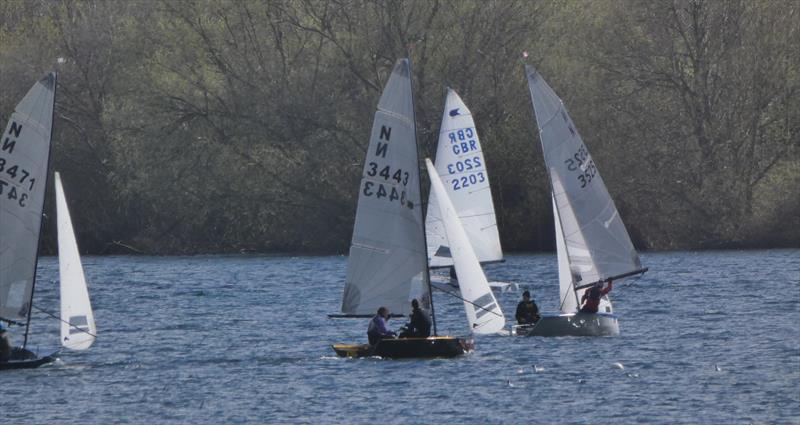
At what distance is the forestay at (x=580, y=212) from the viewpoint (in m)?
33.0

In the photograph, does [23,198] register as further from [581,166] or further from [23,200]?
[581,166]

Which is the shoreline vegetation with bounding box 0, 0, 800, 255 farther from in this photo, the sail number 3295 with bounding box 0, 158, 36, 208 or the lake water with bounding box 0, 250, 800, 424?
the sail number 3295 with bounding box 0, 158, 36, 208

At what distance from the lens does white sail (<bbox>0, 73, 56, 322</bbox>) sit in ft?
90.8

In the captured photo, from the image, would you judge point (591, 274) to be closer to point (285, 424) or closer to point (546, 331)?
point (546, 331)

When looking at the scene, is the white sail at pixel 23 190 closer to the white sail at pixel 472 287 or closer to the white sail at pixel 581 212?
the white sail at pixel 472 287

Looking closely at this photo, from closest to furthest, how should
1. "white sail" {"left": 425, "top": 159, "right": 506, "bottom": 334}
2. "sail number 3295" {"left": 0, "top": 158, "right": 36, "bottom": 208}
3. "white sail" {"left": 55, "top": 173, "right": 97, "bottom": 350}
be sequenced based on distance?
"sail number 3295" {"left": 0, "top": 158, "right": 36, "bottom": 208} < "white sail" {"left": 55, "top": 173, "right": 97, "bottom": 350} < "white sail" {"left": 425, "top": 159, "right": 506, "bottom": 334}

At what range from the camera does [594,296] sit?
1261 inches

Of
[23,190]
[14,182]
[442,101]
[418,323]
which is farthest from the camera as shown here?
[442,101]

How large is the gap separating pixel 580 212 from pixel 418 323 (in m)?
6.19

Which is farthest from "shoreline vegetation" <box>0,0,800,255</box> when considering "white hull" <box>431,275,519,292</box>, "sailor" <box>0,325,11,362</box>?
"sailor" <box>0,325,11,362</box>

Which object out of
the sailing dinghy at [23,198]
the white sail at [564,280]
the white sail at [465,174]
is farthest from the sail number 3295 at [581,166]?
the white sail at [465,174]

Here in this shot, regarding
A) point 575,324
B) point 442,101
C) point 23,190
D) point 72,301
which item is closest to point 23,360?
point 72,301

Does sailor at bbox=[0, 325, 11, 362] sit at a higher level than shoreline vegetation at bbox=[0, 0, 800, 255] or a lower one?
lower

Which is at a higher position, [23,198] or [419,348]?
[23,198]
